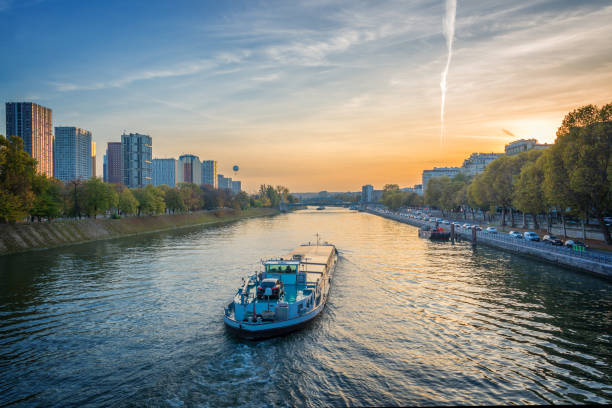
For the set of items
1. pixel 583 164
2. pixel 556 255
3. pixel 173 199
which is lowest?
pixel 556 255

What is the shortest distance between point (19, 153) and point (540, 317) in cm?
8571

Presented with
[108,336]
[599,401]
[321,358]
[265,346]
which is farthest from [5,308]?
[599,401]

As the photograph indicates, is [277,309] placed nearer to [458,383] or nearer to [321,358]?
[321,358]

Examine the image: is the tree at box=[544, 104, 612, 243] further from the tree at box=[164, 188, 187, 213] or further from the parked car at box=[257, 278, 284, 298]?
the tree at box=[164, 188, 187, 213]

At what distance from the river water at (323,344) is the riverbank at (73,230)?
85.7ft

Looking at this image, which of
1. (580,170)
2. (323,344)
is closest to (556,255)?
(580,170)

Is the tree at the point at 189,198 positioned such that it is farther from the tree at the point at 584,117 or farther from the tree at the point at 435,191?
the tree at the point at 584,117

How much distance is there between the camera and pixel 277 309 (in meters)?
26.1

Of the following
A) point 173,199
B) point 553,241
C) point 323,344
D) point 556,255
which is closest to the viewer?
point 323,344

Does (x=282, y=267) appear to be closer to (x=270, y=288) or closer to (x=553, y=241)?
(x=270, y=288)

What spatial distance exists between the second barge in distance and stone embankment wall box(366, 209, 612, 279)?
33295mm

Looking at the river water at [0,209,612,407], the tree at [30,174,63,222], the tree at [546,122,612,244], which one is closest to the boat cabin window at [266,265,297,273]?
the river water at [0,209,612,407]

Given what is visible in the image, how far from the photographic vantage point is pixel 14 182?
218ft

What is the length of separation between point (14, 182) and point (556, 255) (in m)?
93.0
